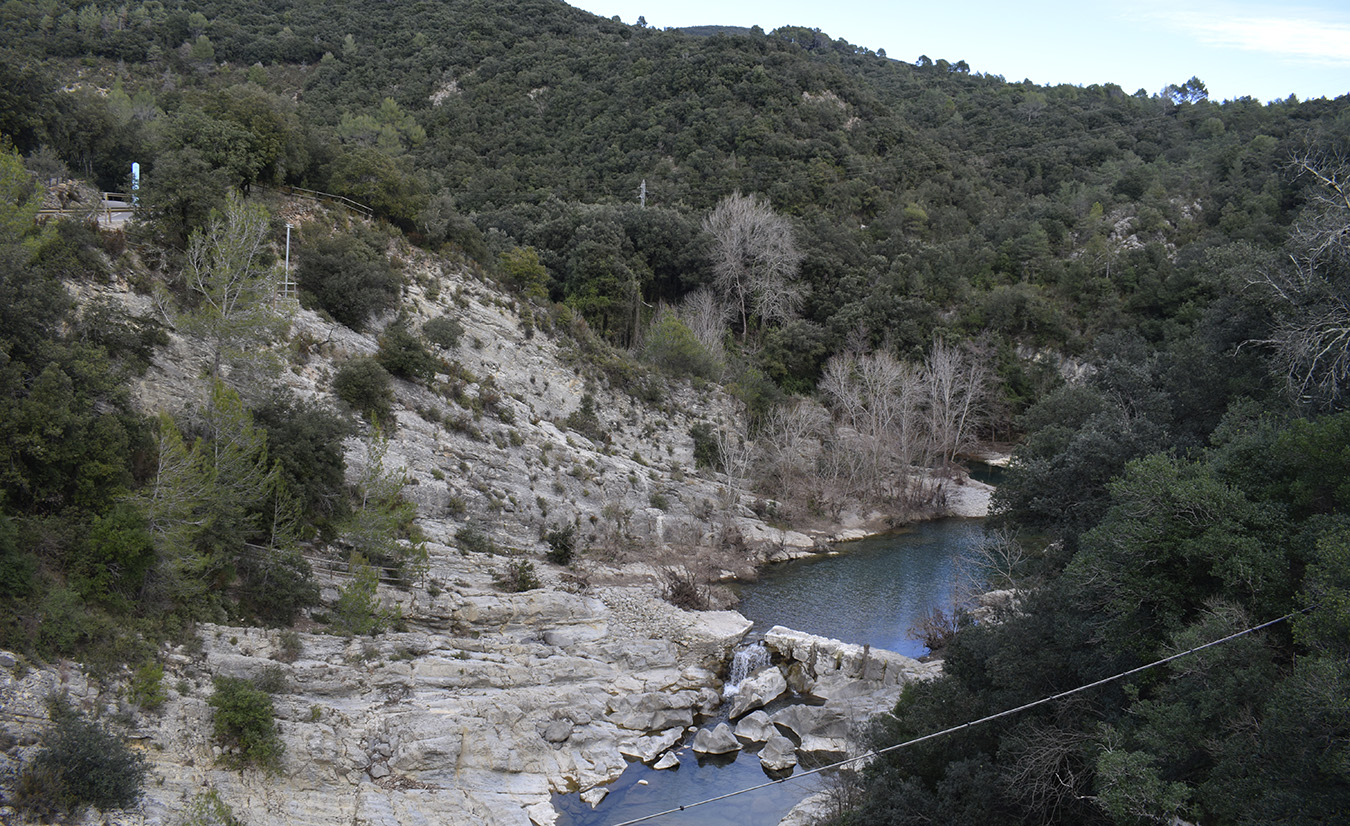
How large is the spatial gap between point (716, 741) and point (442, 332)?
20218mm

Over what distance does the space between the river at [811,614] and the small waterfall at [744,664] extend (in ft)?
6.11

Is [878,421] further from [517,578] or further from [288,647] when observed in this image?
[288,647]

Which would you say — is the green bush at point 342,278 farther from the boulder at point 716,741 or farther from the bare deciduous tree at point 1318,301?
the bare deciduous tree at point 1318,301

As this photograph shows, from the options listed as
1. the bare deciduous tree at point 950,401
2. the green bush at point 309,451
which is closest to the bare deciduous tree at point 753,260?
the bare deciduous tree at point 950,401

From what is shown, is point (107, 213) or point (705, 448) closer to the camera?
point (107, 213)

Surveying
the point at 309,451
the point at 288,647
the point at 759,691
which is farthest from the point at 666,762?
the point at 309,451

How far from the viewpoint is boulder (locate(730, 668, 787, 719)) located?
23.0 meters

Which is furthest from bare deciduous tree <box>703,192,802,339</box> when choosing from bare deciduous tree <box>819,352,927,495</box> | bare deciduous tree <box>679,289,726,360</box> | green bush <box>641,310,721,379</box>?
green bush <box>641,310,721,379</box>

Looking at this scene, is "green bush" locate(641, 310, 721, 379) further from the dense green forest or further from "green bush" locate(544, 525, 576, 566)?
"green bush" locate(544, 525, 576, 566)

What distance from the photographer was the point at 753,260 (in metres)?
58.6

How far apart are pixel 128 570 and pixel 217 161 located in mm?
17864

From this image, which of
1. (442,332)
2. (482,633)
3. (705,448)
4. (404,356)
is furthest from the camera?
(705,448)

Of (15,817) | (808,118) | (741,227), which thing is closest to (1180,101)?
(808,118)

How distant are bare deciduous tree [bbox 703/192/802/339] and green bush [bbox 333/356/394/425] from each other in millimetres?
33849
